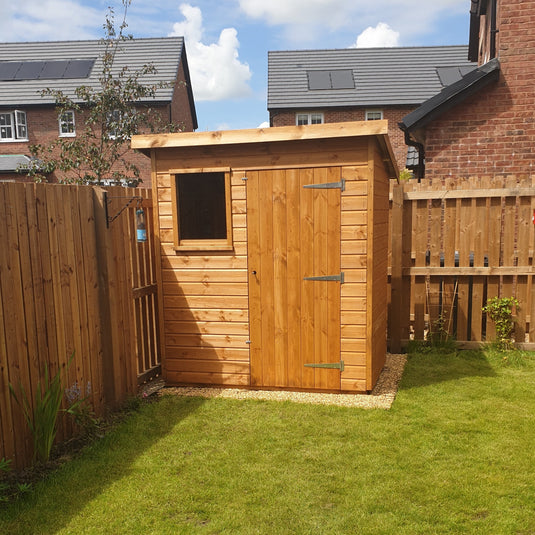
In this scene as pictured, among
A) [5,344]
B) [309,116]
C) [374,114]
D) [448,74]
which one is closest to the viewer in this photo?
[5,344]

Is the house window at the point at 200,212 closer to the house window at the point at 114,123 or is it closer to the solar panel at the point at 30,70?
the house window at the point at 114,123

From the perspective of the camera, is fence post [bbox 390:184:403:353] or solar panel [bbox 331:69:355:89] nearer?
fence post [bbox 390:184:403:353]

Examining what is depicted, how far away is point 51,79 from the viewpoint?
26.7 metres

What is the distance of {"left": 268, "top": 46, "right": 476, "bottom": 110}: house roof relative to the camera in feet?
85.3

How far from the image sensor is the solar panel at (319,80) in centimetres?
2695

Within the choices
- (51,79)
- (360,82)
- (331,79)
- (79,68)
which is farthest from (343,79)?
(51,79)

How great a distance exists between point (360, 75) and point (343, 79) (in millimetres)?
976

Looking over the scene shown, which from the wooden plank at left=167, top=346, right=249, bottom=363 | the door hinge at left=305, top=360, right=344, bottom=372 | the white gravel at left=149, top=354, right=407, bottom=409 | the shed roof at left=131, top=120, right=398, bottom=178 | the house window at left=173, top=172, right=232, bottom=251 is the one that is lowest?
the white gravel at left=149, top=354, right=407, bottom=409

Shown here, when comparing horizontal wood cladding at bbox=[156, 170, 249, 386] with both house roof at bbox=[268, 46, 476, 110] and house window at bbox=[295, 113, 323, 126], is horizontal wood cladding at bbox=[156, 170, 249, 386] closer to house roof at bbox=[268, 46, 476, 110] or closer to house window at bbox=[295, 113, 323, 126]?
house roof at bbox=[268, 46, 476, 110]

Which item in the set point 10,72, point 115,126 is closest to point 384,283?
point 115,126

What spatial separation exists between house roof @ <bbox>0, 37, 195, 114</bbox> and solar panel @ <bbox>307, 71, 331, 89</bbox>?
6.97m

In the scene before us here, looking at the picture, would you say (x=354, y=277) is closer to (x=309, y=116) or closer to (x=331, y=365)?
(x=331, y=365)

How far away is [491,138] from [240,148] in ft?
15.8

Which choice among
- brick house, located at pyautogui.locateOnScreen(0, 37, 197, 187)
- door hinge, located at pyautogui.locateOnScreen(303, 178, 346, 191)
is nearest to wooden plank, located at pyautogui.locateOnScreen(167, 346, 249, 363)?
door hinge, located at pyautogui.locateOnScreen(303, 178, 346, 191)
